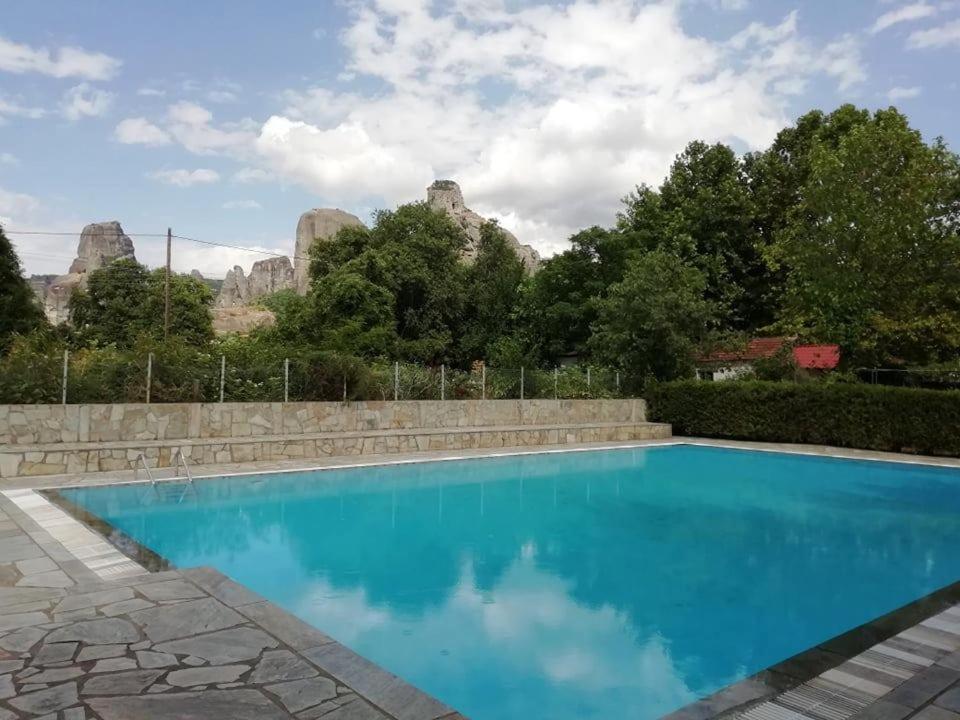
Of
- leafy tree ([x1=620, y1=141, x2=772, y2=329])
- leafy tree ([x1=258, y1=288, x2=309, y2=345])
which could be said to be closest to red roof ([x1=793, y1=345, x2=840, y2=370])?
leafy tree ([x1=620, y1=141, x2=772, y2=329])

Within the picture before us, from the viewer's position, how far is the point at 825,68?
1414cm

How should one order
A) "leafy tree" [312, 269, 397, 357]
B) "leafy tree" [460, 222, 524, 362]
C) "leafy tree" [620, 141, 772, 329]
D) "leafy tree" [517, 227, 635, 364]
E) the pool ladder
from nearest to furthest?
the pool ladder
"leafy tree" [312, 269, 397, 357]
"leafy tree" [620, 141, 772, 329]
"leafy tree" [517, 227, 635, 364]
"leafy tree" [460, 222, 524, 362]

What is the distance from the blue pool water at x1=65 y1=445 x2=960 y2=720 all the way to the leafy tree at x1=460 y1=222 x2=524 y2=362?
19.1 meters

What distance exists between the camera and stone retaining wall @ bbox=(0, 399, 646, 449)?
12148 mm

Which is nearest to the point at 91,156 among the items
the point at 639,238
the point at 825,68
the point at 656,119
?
the point at 656,119

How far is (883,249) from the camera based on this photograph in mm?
20266

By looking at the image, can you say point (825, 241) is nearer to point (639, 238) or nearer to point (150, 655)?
point (639, 238)

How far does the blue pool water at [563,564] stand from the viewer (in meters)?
4.80

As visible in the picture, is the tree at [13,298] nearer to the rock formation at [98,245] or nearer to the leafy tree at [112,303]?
the leafy tree at [112,303]

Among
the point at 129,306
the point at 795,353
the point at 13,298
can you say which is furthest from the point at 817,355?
the point at 129,306

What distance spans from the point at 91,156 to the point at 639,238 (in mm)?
20565

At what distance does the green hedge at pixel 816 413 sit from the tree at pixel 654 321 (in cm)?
95

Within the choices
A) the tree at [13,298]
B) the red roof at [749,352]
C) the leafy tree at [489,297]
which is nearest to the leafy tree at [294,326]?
the leafy tree at [489,297]

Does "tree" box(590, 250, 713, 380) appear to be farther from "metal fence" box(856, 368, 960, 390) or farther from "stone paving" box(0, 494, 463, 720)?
"stone paving" box(0, 494, 463, 720)
